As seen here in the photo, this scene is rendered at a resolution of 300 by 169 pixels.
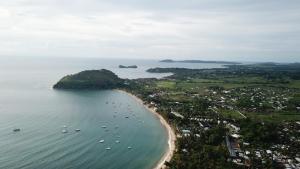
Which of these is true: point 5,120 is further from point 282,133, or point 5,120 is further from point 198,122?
point 282,133

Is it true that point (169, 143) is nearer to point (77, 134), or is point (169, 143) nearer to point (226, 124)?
point (77, 134)

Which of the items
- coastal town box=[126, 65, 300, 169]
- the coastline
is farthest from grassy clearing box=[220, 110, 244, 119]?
the coastline

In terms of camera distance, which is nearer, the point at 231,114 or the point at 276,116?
the point at 276,116

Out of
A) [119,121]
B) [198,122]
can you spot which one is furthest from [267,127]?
[119,121]

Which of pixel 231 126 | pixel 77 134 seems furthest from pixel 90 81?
pixel 231 126

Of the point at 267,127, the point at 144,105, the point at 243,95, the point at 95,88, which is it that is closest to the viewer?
the point at 267,127

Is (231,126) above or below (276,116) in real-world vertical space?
above
